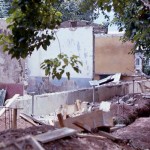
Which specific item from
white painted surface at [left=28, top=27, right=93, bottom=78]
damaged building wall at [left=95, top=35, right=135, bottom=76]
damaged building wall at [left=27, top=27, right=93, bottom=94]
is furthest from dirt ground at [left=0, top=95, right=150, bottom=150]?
damaged building wall at [left=95, top=35, right=135, bottom=76]

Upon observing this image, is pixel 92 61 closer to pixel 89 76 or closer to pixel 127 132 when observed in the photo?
pixel 89 76

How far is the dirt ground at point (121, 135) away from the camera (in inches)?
185

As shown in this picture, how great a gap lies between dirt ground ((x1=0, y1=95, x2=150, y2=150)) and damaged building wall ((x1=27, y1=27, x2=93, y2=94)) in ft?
27.1

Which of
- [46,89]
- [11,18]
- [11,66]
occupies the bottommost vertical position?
[46,89]

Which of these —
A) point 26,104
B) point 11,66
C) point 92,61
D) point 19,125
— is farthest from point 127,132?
point 92,61

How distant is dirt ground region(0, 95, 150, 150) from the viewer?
471cm

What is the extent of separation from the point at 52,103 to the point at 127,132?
14.8ft

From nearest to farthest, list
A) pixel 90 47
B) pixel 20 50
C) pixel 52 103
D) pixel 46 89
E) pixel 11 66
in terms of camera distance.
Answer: pixel 20 50, pixel 52 103, pixel 11 66, pixel 90 47, pixel 46 89

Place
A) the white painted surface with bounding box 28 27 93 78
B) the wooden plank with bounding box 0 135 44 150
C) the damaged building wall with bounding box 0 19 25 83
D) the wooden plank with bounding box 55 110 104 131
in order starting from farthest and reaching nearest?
the white painted surface with bounding box 28 27 93 78
the damaged building wall with bounding box 0 19 25 83
the wooden plank with bounding box 55 110 104 131
the wooden plank with bounding box 0 135 44 150

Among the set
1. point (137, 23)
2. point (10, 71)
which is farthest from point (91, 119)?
point (10, 71)

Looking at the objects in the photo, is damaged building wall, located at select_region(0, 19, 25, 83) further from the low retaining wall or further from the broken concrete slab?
the broken concrete slab

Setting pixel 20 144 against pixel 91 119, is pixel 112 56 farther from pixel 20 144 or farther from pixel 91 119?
pixel 20 144

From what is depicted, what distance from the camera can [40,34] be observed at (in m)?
4.84

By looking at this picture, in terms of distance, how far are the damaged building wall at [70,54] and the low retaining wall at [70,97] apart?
5467 mm
